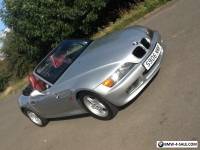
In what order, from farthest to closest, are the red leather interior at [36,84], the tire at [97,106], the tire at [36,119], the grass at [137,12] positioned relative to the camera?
the grass at [137,12], the tire at [36,119], the red leather interior at [36,84], the tire at [97,106]

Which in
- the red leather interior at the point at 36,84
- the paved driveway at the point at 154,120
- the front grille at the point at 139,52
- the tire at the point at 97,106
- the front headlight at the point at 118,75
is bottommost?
the paved driveway at the point at 154,120

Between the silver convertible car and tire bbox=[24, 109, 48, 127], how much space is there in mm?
45

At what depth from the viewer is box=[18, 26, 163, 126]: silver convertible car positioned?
708cm

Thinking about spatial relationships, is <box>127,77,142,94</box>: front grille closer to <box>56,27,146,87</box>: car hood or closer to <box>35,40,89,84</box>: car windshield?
<box>56,27,146,87</box>: car hood

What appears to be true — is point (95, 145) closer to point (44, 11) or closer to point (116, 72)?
point (116, 72)

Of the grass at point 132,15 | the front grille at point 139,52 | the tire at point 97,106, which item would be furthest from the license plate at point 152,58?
the grass at point 132,15

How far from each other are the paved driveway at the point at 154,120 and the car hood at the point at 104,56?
88 cm

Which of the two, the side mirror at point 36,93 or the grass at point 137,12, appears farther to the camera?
the grass at point 137,12

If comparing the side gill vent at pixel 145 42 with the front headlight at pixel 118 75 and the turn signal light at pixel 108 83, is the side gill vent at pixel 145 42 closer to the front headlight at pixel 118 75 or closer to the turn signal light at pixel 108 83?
the front headlight at pixel 118 75

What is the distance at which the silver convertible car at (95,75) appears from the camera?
708 cm

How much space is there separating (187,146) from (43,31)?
965cm

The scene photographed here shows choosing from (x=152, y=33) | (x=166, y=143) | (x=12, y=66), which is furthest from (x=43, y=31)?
(x=166, y=143)

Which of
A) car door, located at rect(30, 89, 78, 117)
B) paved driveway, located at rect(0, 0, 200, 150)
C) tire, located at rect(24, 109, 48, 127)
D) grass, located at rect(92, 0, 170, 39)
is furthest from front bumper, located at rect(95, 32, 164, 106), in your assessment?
grass, located at rect(92, 0, 170, 39)

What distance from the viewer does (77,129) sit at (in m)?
8.27
